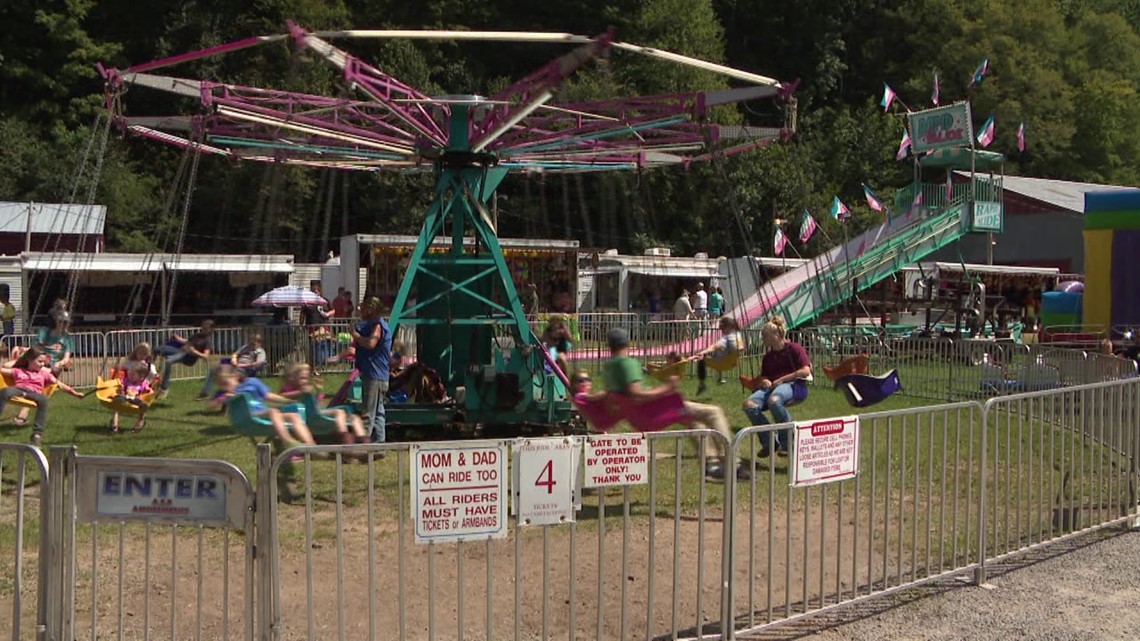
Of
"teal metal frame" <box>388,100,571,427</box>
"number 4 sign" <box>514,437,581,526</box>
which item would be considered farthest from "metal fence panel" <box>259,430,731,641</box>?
"teal metal frame" <box>388,100,571,427</box>

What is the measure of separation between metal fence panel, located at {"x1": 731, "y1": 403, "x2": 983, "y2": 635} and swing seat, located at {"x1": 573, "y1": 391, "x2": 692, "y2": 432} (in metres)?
0.91

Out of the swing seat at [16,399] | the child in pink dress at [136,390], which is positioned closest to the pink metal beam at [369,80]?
the child in pink dress at [136,390]

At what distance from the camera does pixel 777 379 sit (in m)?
10.8

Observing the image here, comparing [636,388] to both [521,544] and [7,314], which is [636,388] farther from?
[7,314]

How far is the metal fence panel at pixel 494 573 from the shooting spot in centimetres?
504

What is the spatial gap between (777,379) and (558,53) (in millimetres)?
35518

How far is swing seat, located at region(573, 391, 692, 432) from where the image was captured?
345 inches

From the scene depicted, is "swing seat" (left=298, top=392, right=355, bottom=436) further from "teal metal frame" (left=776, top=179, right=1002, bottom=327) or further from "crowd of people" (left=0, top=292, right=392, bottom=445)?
"teal metal frame" (left=776, top=179, right=1002, bottom=327)

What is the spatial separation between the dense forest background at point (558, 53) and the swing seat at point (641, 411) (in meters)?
17.4

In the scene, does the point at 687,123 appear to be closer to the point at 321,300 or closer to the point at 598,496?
the point at 598,496

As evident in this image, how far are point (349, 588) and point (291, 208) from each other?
39472 millimetres

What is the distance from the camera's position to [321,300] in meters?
26.9

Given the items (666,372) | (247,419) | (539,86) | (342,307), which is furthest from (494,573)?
(342,307)

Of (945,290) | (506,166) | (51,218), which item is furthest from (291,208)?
(506,166)
